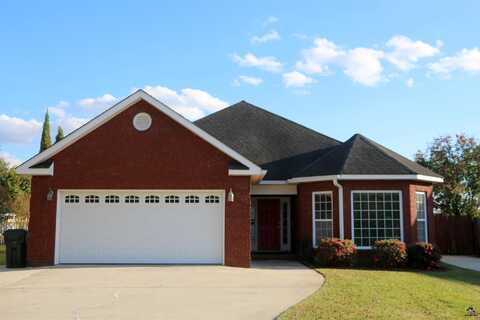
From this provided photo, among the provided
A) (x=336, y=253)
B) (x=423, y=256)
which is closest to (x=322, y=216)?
(x=336, y=253)

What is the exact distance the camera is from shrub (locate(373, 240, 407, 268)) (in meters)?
16.6

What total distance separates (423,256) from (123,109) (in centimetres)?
1116

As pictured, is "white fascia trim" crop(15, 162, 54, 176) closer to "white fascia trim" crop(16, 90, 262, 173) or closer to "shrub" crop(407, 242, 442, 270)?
"white fascia trim" crop(16, 90, 262, 173)

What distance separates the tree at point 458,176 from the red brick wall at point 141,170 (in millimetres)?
18801

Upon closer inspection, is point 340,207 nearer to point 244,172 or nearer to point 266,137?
point 244,172

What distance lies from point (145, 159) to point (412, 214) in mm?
9525

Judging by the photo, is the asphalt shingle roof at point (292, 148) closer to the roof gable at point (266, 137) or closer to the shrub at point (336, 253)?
the roof gable at point (266, 137)

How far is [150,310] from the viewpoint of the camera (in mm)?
9445

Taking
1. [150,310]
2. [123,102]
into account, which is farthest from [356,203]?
[150,310]

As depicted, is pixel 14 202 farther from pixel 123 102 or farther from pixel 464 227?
pixel 464 227

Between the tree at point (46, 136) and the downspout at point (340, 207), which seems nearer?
the downspout at point (340, 207)

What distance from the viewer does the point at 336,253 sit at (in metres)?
16.7

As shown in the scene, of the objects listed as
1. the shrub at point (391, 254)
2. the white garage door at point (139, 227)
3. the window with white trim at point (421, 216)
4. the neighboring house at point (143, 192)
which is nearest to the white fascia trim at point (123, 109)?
the neighboring house at point (143, 192)

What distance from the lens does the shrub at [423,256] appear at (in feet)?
54.7
